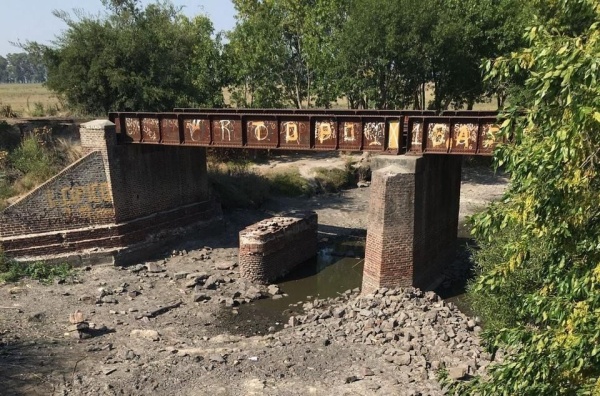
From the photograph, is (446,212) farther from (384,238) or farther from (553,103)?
(553,103)

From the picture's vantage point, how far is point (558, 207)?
4.47 m

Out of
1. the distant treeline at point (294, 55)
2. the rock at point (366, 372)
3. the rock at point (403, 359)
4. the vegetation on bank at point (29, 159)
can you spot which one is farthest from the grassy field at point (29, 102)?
the rock at point (403, 359)

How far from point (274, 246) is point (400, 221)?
5.06 m

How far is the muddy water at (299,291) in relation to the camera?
1508cm

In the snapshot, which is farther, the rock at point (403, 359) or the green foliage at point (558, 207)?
the rock at point (403, 359)

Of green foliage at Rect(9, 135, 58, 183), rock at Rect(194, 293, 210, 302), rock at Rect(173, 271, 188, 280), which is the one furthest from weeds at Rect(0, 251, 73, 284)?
rock at Rect(194, 293, 210, 302)

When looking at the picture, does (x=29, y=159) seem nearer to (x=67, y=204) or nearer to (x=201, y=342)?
(x=67, y=204)

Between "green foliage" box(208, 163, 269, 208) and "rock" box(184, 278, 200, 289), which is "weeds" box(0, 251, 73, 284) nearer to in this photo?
"rock" box(184, 278, 200, 289)

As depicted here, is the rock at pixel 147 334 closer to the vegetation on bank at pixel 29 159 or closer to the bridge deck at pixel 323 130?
the bridge deck at pixel 323 130

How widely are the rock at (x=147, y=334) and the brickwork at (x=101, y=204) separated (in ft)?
19.8

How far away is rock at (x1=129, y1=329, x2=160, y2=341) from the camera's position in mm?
13375

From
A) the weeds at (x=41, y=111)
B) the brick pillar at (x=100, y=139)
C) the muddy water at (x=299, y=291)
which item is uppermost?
the weeds at (x=41, y=111)

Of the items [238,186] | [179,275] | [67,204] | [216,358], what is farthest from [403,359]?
[238,186]

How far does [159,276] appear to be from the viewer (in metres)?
18.1
